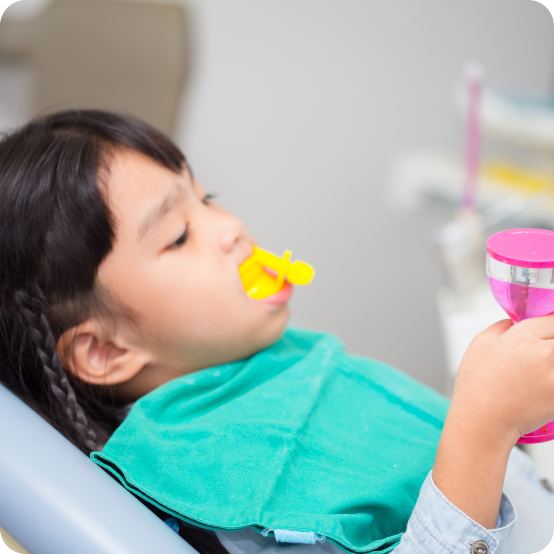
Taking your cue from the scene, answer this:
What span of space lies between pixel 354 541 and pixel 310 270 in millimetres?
272

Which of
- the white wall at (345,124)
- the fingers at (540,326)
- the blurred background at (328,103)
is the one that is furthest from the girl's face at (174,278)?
the white wall at (345,124)

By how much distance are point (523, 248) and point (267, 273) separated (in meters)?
0.32

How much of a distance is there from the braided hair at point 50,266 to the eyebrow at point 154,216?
3cm

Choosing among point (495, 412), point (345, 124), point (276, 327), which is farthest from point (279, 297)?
point (345, 124)

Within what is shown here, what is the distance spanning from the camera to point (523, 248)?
431mm

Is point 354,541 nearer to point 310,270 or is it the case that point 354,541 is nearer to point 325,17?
point 310,270

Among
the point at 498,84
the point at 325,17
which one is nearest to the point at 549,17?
the point at 498,84

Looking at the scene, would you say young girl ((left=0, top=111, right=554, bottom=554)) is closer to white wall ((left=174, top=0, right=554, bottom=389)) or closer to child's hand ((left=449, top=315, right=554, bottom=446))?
child's hand ((left=449, top=315, right=554, bottom=446))

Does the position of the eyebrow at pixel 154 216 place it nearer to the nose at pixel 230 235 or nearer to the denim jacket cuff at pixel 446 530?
the nose at pixel 230 235

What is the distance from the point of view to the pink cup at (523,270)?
1.36 feet

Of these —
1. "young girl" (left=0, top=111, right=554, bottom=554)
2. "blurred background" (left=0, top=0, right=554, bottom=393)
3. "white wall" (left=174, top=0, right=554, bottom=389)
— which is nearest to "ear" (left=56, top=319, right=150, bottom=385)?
"young girl" (left=0, top=111, right=554, bottom=554)

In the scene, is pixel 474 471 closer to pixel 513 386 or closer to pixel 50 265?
pixel 513 386

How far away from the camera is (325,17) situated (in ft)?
5.24

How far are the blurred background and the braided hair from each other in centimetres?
89
